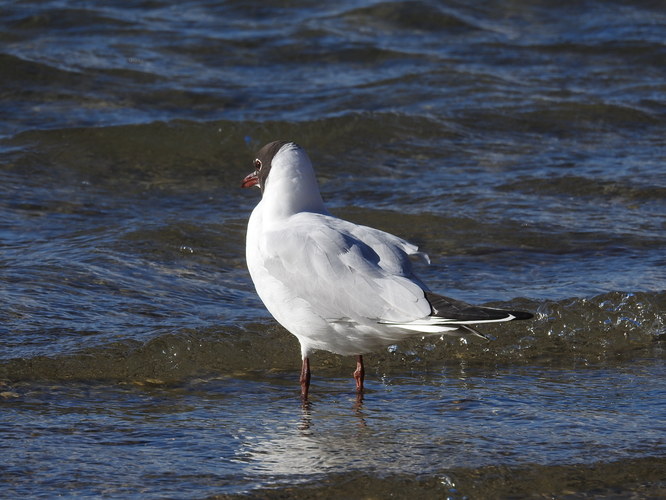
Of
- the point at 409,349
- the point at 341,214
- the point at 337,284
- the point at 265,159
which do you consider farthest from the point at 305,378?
the point at 341,214

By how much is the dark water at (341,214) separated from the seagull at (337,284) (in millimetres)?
379

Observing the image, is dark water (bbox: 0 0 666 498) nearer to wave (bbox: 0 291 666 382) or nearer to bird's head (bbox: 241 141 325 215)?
wave (bbox: 0 291 666 382)

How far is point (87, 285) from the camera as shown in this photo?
663 cm

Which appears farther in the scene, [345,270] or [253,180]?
[253,180]

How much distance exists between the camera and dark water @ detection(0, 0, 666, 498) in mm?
4367

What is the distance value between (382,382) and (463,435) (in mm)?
946

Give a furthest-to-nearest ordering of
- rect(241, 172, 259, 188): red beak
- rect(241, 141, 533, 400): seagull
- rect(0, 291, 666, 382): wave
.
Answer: rect(241, 172, 259, 188): red beak < rect(0, 291, 666, 382): wave < rect(241, 141, 533, 400): seagull

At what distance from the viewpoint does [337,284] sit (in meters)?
4.75

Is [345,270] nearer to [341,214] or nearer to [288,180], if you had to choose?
[288,180]

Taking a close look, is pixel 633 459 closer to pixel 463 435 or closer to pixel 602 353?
pixel 463 435

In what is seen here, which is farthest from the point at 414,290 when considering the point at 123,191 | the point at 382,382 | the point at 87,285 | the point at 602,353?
the point at 123,191

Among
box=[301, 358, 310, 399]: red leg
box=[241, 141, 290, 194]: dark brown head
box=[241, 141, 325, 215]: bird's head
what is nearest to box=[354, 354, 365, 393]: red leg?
box=[301, 358, 310, 399]: red leg

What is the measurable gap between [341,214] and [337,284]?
3.68m

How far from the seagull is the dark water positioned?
1.24 ft
